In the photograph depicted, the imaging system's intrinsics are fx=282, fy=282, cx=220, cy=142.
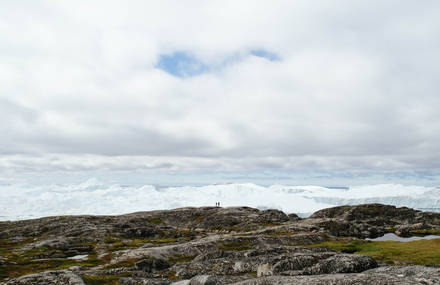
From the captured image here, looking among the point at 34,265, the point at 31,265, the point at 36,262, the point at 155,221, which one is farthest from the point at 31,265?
the point at 155,221

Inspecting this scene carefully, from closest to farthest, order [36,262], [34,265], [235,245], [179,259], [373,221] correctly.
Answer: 1. [179,259]
2. [34,265]
3. [36,262]
4. [235,245]
5. [373,221]

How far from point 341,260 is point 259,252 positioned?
16118 mm

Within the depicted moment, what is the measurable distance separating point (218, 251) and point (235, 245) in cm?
2432

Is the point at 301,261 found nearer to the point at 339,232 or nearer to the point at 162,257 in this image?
the point at 162,257

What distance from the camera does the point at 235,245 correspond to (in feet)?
217

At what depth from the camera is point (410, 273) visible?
66.1 ft

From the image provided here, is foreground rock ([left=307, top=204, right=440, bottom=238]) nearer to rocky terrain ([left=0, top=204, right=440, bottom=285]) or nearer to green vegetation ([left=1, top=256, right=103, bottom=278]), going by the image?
rocky terrain ([left=0, top=204, right=440, bottom=285])

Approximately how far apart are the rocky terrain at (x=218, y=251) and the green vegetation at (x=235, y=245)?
0.23m

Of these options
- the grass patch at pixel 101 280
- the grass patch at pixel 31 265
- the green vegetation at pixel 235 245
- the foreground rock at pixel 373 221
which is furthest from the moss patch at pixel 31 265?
the foreground rock at pixel 373 221

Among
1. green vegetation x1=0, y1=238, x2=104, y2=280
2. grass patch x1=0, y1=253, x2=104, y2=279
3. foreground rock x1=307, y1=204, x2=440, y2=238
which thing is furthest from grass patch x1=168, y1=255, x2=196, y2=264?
foreground rock x1=307, y1=204, x2=440, y2=238

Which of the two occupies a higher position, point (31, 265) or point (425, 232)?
point (425, 232)

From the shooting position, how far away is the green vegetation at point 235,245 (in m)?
63.2

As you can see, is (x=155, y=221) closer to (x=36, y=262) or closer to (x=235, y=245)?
(x=36, y=262)

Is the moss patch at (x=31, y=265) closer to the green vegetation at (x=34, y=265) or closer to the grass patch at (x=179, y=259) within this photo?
the green vegetation at (x=34, y=265)
